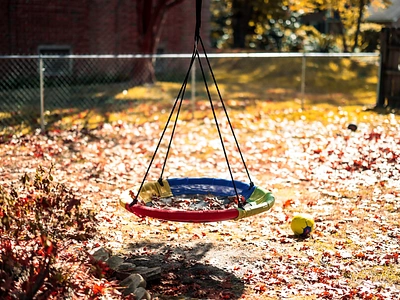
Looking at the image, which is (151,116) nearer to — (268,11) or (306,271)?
(306,271)

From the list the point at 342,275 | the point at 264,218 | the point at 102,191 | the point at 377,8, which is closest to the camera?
the point at 342,275

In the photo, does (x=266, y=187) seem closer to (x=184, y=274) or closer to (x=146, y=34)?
(x=184, y=274)

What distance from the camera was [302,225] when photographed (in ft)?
22.3

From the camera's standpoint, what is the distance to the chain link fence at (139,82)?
1395 centimetres

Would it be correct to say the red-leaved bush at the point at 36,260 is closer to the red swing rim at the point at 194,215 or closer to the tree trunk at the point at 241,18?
the red swing rim at the point at 194,215

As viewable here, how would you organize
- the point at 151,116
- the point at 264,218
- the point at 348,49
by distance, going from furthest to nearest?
the point at 348,49 → the point at 151,116 → the point at 264,218

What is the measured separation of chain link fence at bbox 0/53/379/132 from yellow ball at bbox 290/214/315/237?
598 cm

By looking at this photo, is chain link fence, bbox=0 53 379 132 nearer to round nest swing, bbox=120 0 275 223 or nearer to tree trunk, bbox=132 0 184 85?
tree trunk, bbox=132 0 184 85

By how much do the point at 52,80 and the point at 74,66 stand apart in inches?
43.0

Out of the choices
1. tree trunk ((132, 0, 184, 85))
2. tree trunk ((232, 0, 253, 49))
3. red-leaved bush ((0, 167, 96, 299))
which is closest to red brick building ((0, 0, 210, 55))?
tree trunk ((132, 0, 184, 85))

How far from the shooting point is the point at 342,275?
5.75 metres

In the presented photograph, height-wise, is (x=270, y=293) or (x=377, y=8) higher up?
(x=377, y=8)

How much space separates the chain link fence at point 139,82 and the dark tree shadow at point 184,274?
571 centimetres

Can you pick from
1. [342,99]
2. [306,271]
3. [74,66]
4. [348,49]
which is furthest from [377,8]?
[306,271]
